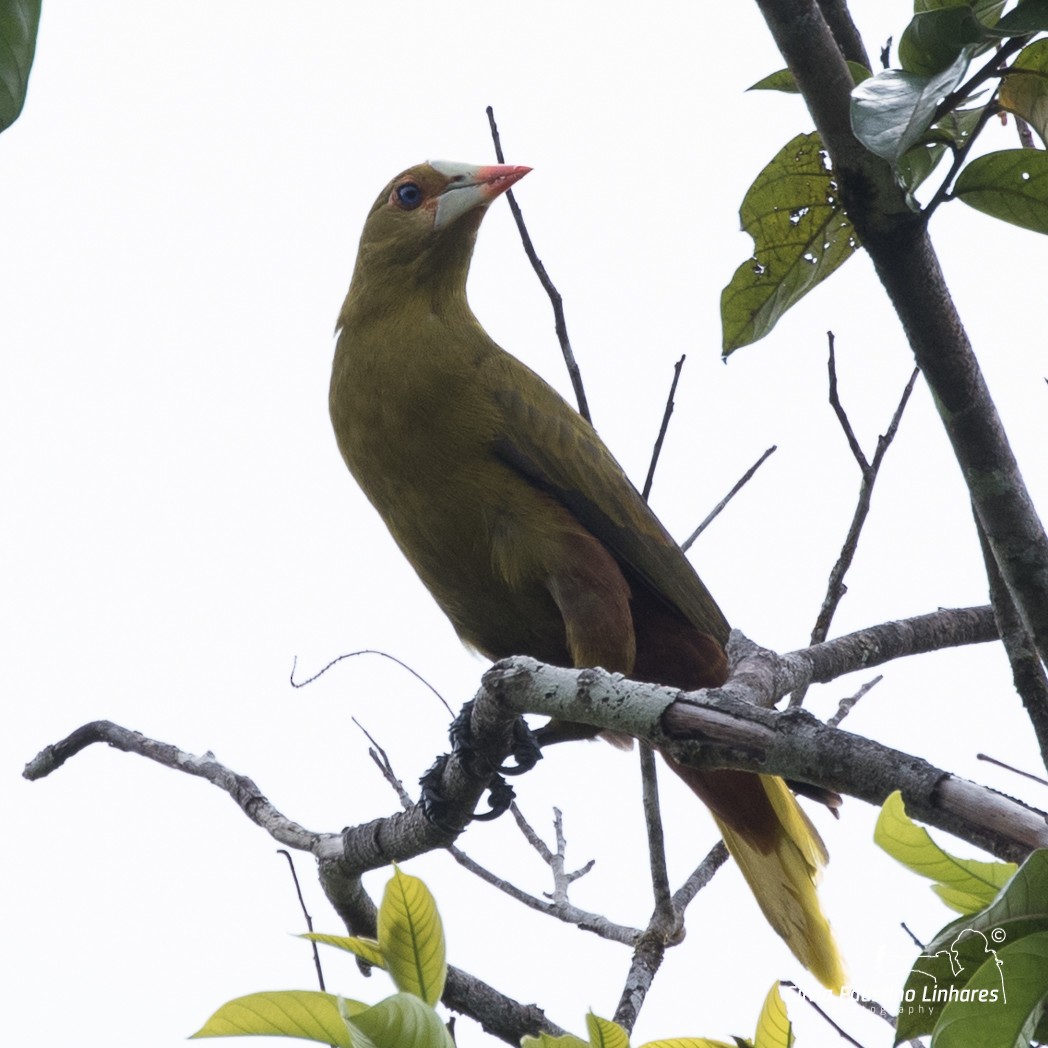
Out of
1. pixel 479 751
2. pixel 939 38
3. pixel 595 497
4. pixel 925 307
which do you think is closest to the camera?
pixel 939 38

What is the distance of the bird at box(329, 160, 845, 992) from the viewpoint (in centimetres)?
334

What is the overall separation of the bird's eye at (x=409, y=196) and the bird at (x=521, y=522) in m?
0.15

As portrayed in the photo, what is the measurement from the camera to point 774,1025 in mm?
1658

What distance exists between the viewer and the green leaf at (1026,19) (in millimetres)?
1348

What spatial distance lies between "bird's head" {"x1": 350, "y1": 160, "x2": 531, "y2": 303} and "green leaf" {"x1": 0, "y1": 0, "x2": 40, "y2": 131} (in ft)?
9.55

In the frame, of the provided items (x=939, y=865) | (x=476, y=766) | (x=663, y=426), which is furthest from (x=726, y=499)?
(x=939, y=865)

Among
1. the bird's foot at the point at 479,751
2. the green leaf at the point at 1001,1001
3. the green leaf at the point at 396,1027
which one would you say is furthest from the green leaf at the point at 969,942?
the bird's foot at the point at 479,751

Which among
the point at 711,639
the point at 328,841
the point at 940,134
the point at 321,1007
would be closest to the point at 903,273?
the point at 940,134

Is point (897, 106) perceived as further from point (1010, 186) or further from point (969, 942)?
point (969, 942)

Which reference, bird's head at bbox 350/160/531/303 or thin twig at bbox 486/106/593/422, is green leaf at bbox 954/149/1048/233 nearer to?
thin twig at bbox 486/106/593/422

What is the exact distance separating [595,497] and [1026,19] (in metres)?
2.28

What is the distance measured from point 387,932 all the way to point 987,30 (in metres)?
1.34

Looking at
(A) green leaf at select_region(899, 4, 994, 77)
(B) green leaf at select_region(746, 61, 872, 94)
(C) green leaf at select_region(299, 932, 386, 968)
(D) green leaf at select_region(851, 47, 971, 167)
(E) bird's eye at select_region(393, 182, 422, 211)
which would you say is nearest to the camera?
(D) green leaf at select_region(851, 47, 971, 167)

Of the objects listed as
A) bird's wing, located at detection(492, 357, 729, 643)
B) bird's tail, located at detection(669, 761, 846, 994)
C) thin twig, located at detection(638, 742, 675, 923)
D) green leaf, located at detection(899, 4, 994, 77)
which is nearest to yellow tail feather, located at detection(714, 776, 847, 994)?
bird's tail, located at detection(669, 761, 846, 994)
